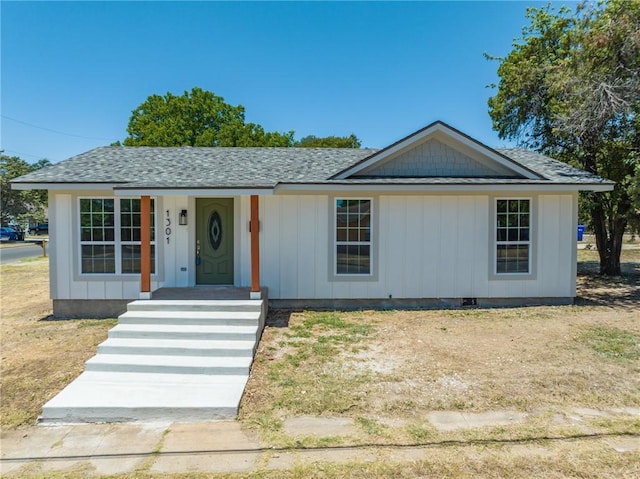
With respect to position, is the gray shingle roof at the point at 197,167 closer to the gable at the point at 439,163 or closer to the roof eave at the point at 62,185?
the roof eave at the point at 62,185

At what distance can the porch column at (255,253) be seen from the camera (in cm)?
756

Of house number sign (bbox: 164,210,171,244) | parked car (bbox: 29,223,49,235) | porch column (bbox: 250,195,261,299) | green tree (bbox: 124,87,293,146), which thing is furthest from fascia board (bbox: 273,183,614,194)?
parked car (bbox: 29,223,49,235)

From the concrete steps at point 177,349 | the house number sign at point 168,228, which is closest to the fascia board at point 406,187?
the house number sign at point 168,228

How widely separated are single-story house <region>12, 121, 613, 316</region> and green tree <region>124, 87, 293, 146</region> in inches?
966

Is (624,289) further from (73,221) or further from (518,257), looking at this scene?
(73,221)

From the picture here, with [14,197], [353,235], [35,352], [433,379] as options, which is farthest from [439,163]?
[14,197]

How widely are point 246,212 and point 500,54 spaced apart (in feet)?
52.4

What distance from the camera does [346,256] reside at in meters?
9.16

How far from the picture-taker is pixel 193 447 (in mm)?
3797

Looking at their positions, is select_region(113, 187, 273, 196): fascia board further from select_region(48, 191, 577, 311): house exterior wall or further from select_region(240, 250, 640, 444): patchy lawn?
select_region(240, 250, 640, 444): patchy lawn

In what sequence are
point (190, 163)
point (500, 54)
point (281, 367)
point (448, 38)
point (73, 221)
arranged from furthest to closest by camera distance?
1. point (500, 54)
2. point (448, 38)
3. point (190, 163)
4. point (73, 221)
5. point (281, 367)

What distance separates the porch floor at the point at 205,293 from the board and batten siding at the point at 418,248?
923 millimetres

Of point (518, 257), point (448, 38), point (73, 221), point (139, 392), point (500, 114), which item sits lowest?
point (139, 392)

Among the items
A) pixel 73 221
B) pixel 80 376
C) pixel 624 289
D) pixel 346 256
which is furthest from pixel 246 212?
pixel 624 289
